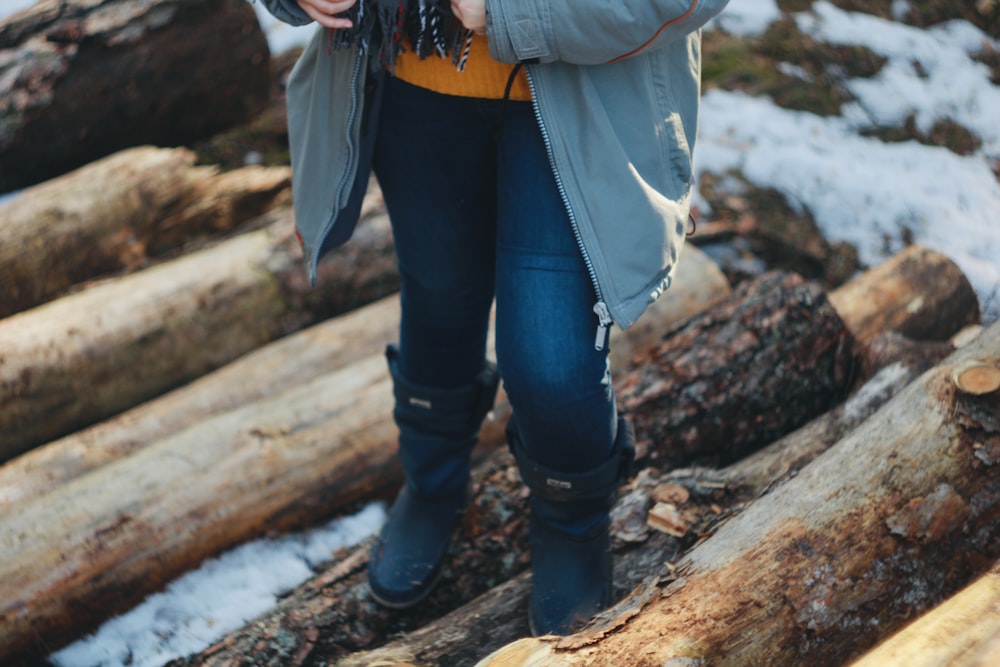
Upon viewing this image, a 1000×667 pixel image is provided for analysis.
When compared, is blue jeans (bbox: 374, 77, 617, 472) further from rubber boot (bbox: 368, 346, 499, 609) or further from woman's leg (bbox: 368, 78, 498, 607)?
rubber boot (bbox: 368, 346, 499, 609)

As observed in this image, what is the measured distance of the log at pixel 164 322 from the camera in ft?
9.27

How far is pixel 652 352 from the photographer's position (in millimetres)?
2758

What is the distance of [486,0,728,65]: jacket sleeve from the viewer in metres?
1.43

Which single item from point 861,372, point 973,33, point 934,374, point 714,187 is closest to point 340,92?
point 934,374

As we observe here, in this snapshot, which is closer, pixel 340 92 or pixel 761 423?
pixel 340 92

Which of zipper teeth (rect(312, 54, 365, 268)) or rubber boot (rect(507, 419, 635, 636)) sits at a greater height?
zipper teeth (rect(312, 54, 365, 268))

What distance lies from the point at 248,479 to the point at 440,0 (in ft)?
5.14

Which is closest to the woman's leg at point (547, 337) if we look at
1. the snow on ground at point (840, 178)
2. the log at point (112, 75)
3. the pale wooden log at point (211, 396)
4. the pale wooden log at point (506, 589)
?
the pale wooden log at point (506, 589)

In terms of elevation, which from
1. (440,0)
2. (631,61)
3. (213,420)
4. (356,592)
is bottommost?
(356,592)

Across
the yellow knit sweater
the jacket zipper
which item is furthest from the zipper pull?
the yellow knit sweater

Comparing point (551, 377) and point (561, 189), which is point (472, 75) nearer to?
point (561, 189)

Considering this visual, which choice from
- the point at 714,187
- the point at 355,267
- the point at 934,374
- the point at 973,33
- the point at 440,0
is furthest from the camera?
the point at 973,33

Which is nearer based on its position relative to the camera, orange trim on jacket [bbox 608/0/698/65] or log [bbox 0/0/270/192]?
orange trim on jacket [bbox 608/0/698/65]

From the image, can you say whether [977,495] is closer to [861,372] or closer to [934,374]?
[934,374]
